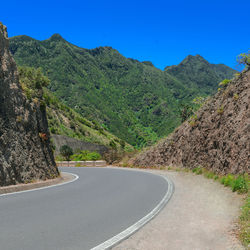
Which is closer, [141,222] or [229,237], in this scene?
[229,237]

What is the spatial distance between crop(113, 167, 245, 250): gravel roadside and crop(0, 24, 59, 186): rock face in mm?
7042

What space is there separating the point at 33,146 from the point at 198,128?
17.2 meters

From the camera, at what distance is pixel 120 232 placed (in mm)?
6516

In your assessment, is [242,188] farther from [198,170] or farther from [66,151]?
[66,151]

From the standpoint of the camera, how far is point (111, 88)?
157500 mm

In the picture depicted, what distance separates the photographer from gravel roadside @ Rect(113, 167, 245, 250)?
5.69 meters

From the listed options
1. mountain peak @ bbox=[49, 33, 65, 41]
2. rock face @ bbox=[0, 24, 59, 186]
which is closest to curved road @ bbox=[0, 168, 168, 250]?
rock face @ bbox=[0, 24, 59, 186]

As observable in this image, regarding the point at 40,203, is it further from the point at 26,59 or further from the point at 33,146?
the point at 26,59

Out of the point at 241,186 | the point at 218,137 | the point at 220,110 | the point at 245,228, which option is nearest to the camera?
the point at 245,228

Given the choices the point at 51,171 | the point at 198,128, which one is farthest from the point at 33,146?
the point at 198,128

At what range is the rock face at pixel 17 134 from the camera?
44.7ft

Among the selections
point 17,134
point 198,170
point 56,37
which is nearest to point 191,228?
point 17,134

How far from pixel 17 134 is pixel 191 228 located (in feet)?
34.2

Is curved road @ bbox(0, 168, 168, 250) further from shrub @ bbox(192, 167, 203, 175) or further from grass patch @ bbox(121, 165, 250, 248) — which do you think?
shrub @ bbox(192, 167, 203, 175)
